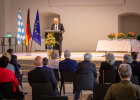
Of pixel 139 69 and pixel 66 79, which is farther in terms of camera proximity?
pixel 66 79

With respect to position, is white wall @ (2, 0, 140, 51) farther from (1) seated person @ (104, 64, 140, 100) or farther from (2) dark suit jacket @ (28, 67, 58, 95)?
(1) seated person @ (104, 64, 140, 100)

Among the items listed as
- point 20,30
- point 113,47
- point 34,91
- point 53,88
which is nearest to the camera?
point 34,91

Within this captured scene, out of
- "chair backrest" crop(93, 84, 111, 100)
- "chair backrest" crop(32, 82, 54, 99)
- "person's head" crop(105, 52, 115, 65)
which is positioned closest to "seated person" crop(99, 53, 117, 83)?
"person's head" crop(105, 52, 115, 65)

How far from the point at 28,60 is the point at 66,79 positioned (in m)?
4.02

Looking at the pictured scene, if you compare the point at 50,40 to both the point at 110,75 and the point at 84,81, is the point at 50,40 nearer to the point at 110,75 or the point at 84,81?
the point at 110,75

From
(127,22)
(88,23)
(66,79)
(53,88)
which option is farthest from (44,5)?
(53,88)

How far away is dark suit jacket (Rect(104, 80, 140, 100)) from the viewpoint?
2.99 metres

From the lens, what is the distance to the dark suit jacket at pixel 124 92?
9.81 feet

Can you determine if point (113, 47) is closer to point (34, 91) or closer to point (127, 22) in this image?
point (127, 22)

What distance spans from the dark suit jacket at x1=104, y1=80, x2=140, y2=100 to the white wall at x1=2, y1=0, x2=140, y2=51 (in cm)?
1252

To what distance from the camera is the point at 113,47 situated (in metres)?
10.9

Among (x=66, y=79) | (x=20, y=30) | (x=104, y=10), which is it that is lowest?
(x=66, y=79)

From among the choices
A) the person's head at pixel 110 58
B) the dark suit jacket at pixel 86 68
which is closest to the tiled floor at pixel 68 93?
the dark suit jacket at pixel 86 68

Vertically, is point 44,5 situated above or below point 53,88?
above
